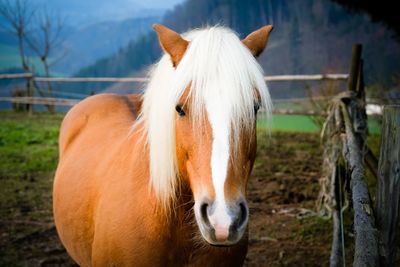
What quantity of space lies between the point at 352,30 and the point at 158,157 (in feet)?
57.3

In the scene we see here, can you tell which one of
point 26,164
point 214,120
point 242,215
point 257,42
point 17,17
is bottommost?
point 26,164

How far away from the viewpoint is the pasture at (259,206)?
3.42m

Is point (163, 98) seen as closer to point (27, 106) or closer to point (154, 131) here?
point (154, 131)

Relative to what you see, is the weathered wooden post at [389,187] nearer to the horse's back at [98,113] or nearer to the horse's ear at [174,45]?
the horse's ear at [174,45]

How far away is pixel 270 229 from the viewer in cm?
400

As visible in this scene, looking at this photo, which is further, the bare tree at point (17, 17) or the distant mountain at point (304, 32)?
the bare tree at point (17, 17)

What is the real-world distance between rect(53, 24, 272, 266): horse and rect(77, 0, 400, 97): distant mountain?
35.7 ft

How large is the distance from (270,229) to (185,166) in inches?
109

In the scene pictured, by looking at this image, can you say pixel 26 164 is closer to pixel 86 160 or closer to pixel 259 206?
pixel 259 206

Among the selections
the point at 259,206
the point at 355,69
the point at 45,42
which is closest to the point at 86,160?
the point at 259,206

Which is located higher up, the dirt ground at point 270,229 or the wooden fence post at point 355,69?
the wooden fence post at point 355,69

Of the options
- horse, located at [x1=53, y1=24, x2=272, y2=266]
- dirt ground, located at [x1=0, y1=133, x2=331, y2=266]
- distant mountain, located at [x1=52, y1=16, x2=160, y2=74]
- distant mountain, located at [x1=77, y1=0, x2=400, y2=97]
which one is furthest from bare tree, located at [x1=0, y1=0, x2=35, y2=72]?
distant mountain, located at [x1=52, y1=16, x2=160, y2=74]

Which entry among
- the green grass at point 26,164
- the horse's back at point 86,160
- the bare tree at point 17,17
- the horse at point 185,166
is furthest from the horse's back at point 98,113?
the bare tree at point 17,17

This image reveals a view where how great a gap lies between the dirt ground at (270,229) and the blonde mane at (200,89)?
3.86 feet
